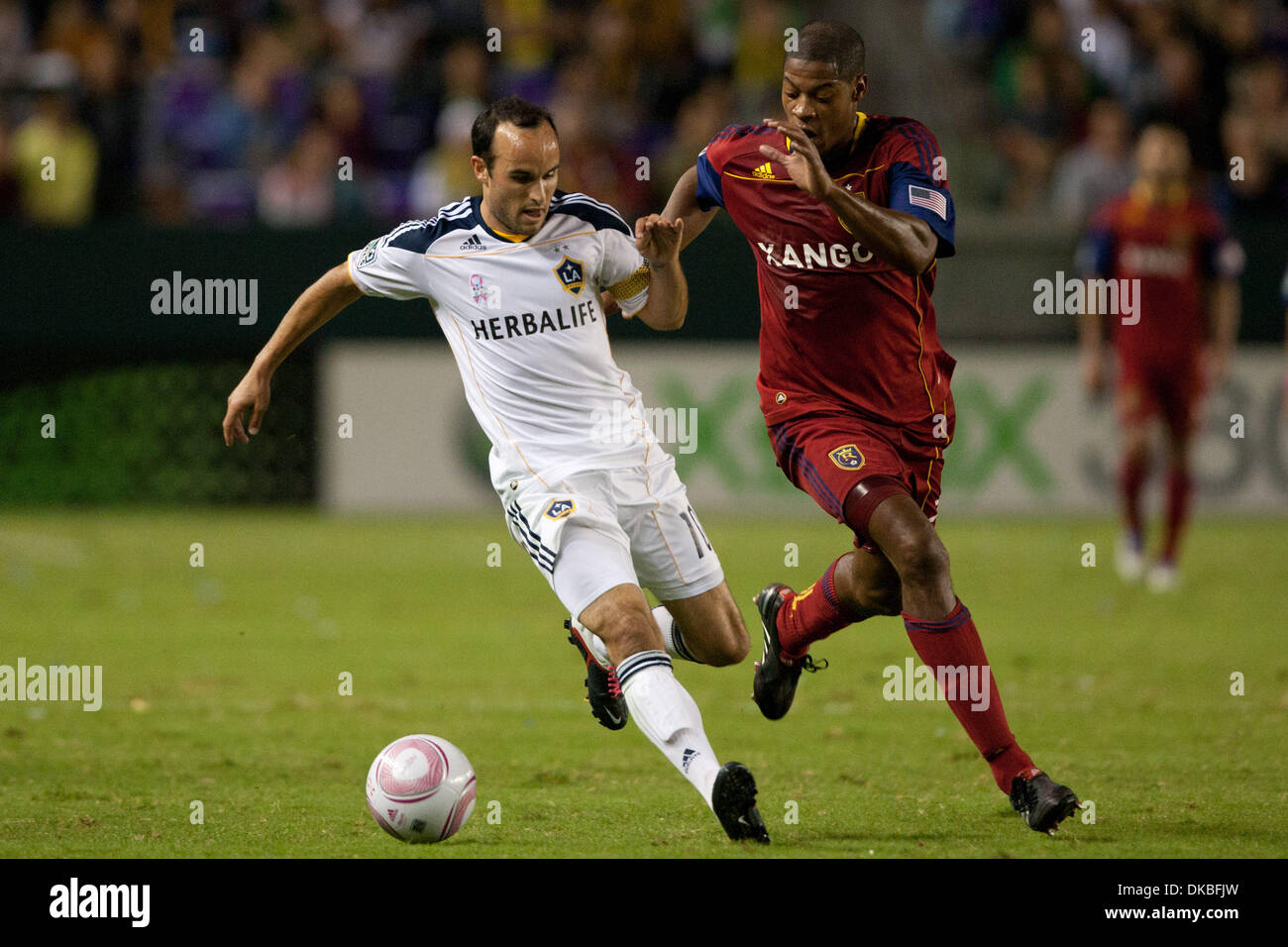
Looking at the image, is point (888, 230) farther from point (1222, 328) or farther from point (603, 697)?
point (1222, 328)

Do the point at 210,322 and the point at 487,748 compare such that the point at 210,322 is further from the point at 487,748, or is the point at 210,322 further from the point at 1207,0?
the point at 1207,0

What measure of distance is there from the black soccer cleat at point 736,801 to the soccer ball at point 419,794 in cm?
84

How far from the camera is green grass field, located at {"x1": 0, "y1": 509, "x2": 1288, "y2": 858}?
210 inches

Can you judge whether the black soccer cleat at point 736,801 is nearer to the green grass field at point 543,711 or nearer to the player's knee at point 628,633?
the green grass field at point 543,711

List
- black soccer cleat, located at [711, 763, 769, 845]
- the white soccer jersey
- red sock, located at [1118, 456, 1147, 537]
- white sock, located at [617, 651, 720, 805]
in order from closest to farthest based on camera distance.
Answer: black soccer cleat, located at [711, 763, 769, 845] → white sock, located at [617, 651, 720, 805] → the white soccer jersey → red sock, located at [1118, 456, 1147, 537]

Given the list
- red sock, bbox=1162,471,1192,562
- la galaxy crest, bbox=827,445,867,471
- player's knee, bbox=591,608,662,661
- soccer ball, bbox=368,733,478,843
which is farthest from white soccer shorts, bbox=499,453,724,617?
red sock, bbox=1162,471,1192,562

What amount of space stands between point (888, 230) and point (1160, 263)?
7175 mm

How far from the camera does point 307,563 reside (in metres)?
12.2

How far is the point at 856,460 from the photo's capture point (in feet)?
18.6

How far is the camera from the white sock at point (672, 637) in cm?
612

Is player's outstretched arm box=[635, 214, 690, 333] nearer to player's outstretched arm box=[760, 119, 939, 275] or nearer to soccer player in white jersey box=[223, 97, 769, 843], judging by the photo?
soccer player in white jersey box=[223, 97, 769, 843]

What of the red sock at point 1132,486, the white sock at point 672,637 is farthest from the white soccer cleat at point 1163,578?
the white sock at point 672,637

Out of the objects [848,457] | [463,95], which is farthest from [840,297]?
[463,95]

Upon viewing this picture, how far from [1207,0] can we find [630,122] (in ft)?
18.8
